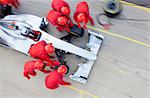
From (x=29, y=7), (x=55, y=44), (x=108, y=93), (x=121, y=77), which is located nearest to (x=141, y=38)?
(x=121, y=77)

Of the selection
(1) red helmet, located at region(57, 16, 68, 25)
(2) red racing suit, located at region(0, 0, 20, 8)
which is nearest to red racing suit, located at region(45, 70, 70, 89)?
(1) red helmet, located at region(57, 16, 68, 25)

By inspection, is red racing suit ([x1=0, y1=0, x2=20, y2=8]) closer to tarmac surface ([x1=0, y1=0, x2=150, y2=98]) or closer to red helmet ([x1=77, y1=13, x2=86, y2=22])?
tarmac surface ([x1=0, y1=0, x2=150, y2=98])

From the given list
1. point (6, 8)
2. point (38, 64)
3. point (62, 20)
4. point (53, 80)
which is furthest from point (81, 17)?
point (6, 8)

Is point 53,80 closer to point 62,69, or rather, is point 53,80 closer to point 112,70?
point 62,69

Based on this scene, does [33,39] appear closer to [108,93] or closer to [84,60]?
[84,60]

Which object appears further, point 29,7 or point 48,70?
point 29,7

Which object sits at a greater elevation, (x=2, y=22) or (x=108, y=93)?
(x=2, y=22)
